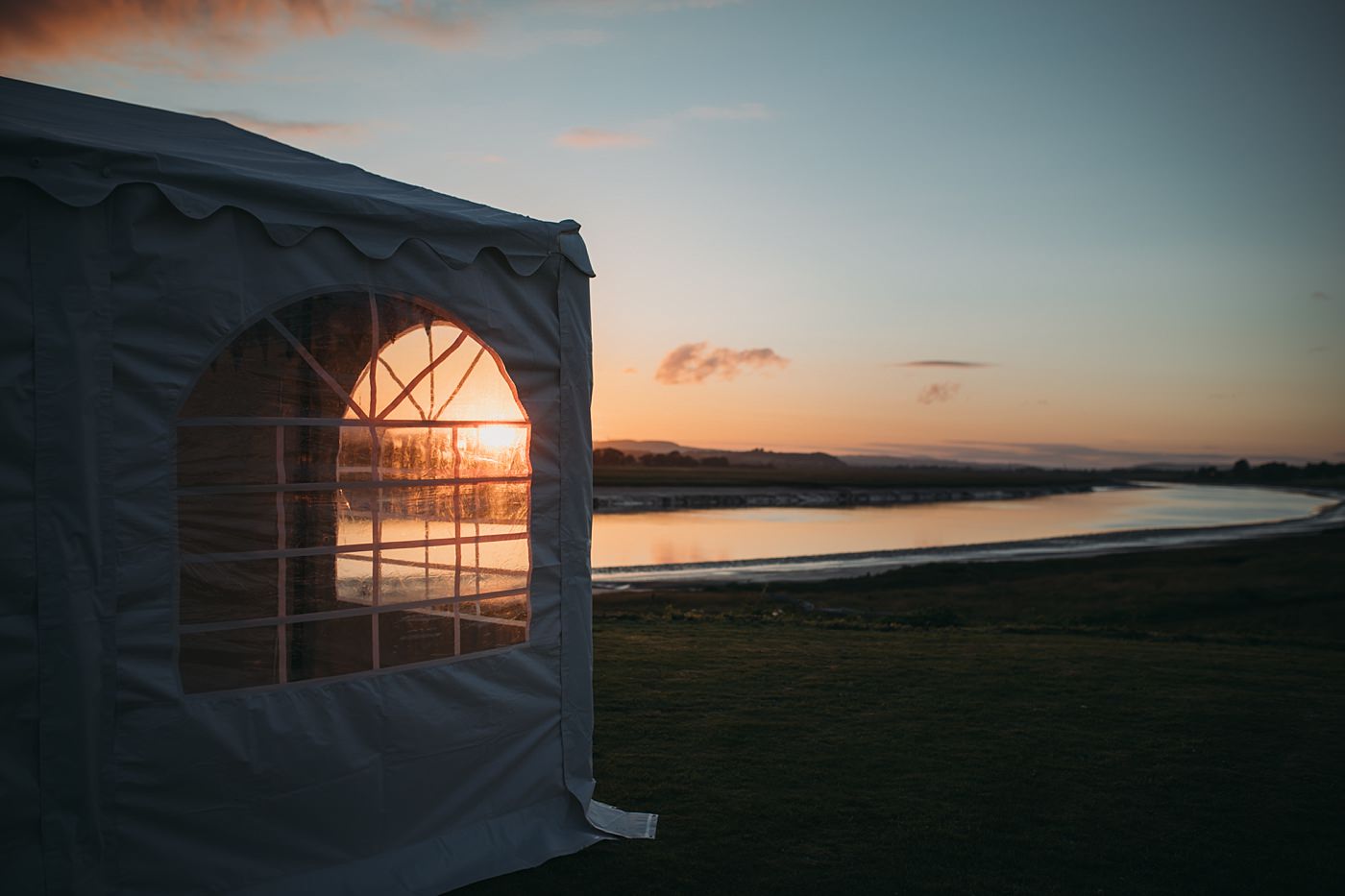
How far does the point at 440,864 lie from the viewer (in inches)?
174

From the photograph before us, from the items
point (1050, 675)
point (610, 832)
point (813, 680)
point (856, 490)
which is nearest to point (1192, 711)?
point (1050, 675)

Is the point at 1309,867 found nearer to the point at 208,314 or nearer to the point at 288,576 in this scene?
the point at 288,576

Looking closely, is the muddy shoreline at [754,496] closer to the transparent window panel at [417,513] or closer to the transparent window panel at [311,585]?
the transparent window panel at [417,513]

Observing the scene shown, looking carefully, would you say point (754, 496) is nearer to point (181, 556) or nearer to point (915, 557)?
point (915, 557)

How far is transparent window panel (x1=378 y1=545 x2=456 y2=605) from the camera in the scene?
171 inches

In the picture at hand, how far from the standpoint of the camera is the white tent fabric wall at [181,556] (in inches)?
132

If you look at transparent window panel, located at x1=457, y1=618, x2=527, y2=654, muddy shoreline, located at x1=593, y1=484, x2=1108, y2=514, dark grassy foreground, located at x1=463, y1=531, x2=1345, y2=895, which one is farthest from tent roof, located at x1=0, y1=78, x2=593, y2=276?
muddy shoreline, located at x1=593, y1=484, x2=1108, y2=514

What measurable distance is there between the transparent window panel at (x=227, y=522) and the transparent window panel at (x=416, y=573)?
1.77 ft

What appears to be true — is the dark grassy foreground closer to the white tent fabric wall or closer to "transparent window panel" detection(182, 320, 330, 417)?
the white tent fabric wall

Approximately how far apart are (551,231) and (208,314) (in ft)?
5.86

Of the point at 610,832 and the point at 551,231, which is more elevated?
the point at 551,231

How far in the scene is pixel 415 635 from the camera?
14.7ft

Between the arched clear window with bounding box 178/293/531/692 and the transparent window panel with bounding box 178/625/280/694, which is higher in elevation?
the arched clear window with bounding box 178/293/531/692

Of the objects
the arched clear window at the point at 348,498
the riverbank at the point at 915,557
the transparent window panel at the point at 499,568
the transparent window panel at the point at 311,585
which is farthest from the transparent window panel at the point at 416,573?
the riverbank at the point at 915,557
